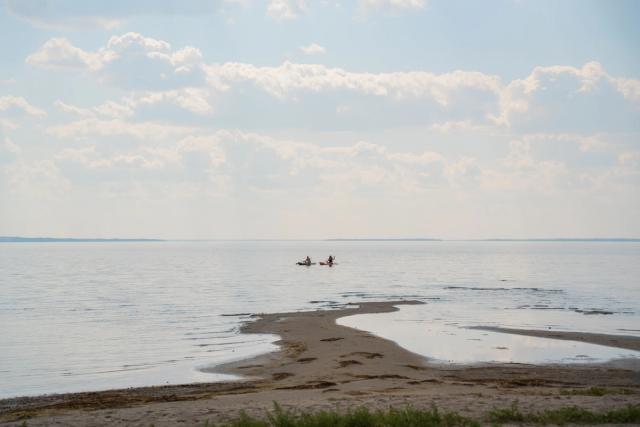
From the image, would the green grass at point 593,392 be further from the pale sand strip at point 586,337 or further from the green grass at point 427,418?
the pale sand strip at point 586,337

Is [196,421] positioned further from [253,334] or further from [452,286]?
[452,286]

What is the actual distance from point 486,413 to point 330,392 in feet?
17.0

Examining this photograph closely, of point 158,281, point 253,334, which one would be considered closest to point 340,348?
point 253,334

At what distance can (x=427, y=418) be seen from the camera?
13.8 metres

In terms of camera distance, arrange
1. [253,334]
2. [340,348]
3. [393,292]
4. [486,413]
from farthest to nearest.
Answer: [393,292], [253,334], [340,348], [486,413]

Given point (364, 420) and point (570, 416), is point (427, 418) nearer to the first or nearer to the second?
point (364, 420)

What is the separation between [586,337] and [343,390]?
650 inches

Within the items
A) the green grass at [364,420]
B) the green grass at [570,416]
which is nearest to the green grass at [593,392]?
the green grass at [570,416]

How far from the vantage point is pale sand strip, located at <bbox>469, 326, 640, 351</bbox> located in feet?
96.1

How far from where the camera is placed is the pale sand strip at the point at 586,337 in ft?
96.1

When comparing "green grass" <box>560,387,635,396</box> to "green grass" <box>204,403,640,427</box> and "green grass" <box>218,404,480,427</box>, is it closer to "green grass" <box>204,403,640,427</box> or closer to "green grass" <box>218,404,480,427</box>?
"green grass" <box>204,403,640,427</box>

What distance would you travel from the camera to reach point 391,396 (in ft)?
57.2

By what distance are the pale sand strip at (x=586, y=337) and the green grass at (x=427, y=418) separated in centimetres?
1537

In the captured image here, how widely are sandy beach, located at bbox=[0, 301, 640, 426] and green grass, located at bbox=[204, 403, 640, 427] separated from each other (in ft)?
2.35
